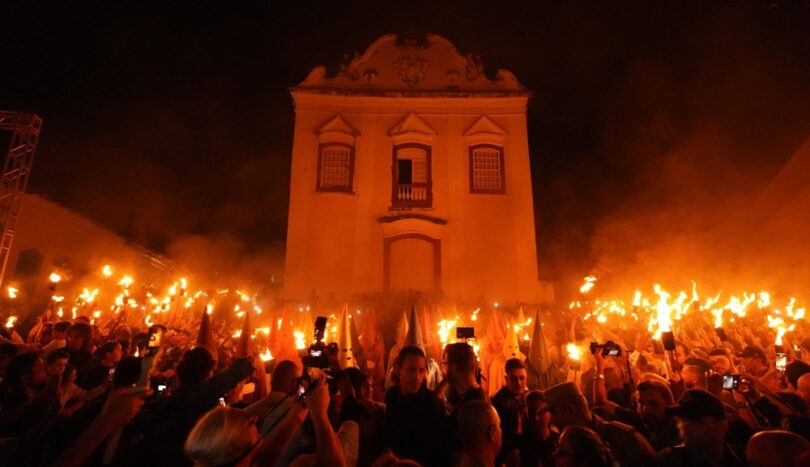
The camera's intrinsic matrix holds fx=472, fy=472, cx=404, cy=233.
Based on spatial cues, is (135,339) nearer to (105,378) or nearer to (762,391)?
(105,378)

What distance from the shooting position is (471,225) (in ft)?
68.4

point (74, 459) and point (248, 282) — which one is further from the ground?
point (248, 282)

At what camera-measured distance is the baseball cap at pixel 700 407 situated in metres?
3.23

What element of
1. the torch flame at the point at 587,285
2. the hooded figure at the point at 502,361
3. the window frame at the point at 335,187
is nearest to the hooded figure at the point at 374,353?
the hooded figure at the point at 502,361

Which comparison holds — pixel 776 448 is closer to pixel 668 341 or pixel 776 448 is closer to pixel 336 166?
pixel 668 341

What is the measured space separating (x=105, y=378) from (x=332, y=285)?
15.0 meters

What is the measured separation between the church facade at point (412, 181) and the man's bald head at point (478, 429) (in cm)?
1560

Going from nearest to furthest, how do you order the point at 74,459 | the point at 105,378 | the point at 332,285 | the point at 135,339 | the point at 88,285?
the point at 74,459, the point at 105,378, the point at 135,339, the point at 332,285, the point at 88,285

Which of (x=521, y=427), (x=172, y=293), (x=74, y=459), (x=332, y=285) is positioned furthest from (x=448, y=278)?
(x=74, y=459)

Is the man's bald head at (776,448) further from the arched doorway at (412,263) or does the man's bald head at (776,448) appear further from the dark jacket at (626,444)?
the arched doorway at (412,263)

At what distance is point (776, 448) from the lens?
2.96 m

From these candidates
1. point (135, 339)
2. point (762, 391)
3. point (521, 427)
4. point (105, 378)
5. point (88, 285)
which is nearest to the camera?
point (521, 427)

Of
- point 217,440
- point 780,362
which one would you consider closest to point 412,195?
point 780,362

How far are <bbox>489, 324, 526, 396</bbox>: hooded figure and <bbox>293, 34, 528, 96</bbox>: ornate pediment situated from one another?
14.5 meters
